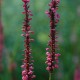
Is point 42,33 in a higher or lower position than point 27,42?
lower

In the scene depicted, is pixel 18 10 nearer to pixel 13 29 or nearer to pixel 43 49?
pixel 13 29

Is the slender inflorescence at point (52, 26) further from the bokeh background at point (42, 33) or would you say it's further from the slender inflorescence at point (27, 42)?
the bokeh background at point (42, 33)

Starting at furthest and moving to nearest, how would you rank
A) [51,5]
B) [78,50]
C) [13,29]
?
[13,29] < [78,50] < [51,5]

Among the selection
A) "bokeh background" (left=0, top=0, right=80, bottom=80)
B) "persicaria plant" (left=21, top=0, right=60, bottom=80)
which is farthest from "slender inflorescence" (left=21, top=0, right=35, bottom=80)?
"bokeh background" (left=0, top=0, right=80, bottom=80)

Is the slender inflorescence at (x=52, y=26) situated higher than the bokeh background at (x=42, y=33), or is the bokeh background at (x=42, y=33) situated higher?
the slender inflorescence at (x=52, y=26)

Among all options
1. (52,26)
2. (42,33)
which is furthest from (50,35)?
(42,33)

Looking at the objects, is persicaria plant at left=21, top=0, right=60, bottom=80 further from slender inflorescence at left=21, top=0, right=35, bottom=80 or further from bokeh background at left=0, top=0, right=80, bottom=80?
bokeh background at left=0, top=0, right=80, bottom=80

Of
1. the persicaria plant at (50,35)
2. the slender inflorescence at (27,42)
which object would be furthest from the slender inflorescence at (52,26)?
the slender inflorescence at (27,42)

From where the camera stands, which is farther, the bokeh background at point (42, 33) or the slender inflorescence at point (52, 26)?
the bokeh background at point (42, 33)

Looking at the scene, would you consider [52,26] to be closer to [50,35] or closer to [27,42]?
[50,35]

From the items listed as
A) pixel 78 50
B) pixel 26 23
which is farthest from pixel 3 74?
pixel 26 23

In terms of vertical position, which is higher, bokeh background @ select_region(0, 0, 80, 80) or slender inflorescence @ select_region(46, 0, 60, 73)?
slender inflorescence @ select_region(46, 0, 60, 73)
